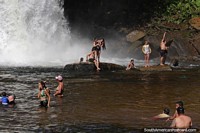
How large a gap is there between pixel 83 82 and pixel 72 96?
4029 millimetres

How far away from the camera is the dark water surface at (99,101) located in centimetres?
1340

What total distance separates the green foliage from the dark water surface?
15627mm

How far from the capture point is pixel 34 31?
37.5m

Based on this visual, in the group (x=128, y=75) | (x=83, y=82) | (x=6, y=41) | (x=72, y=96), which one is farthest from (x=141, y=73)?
(x=6, y=41)

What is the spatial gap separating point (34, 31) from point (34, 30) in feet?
0.25

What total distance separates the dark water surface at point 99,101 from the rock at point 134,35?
1243cm

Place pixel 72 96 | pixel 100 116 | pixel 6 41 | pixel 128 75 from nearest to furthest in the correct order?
pixel 100 116
pixel 72 96
pixel 128 75
pixel 6 41

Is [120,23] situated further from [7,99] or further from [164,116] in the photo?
[164,116]

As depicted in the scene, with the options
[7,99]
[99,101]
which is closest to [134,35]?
[99,101]

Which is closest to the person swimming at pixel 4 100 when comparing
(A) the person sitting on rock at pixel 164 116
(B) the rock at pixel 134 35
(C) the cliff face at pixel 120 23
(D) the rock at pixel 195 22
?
(A) the person sitting on rock at pixel 164 116

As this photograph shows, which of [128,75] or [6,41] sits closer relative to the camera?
[128,75]

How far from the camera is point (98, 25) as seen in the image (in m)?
43.2

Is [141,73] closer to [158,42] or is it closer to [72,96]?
[72,96]

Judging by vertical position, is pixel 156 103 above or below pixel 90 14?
below
